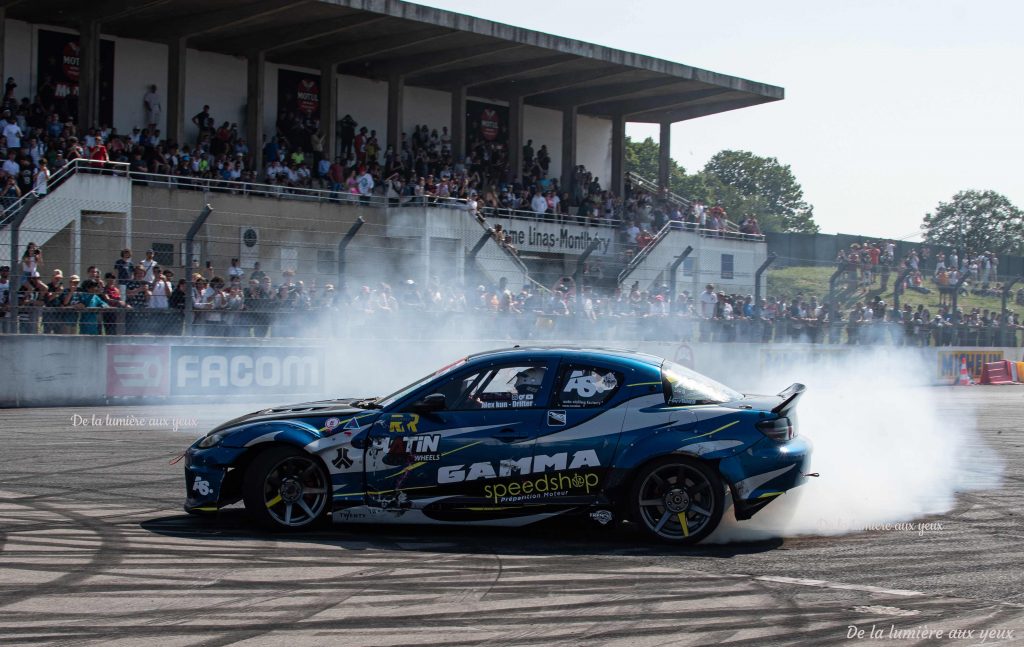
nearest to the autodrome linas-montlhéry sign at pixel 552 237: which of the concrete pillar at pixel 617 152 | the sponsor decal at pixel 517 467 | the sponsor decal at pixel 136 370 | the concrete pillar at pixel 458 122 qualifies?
the concrete pillar at pixel 458 122

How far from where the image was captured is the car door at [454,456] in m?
7.40

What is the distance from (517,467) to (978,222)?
313ft

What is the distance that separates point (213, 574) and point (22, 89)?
82.9 feet

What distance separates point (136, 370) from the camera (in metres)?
16.8

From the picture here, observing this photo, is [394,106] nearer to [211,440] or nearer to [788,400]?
[211,440]

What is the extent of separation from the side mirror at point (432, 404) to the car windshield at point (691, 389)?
1.53m

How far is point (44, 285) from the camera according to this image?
16.3 m

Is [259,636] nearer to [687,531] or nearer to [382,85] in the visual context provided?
[687,531]

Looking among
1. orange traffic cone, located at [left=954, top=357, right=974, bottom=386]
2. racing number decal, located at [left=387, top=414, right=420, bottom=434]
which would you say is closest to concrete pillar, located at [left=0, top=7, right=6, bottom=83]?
racing number decal, located at [left=387, top=414, right=420, bottom=434]

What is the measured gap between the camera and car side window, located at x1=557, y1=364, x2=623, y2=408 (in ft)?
24.8

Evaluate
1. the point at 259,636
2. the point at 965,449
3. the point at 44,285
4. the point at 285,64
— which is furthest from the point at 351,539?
the point at 285,64

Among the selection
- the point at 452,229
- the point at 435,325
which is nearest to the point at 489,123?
the point at 452,229

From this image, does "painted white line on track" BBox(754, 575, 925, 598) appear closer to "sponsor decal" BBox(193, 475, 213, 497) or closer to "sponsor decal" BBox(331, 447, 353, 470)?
"sponsor decal" BBox(331, 447, 353, 470)

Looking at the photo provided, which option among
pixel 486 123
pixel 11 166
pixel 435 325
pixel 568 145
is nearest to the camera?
pixel 435 325
